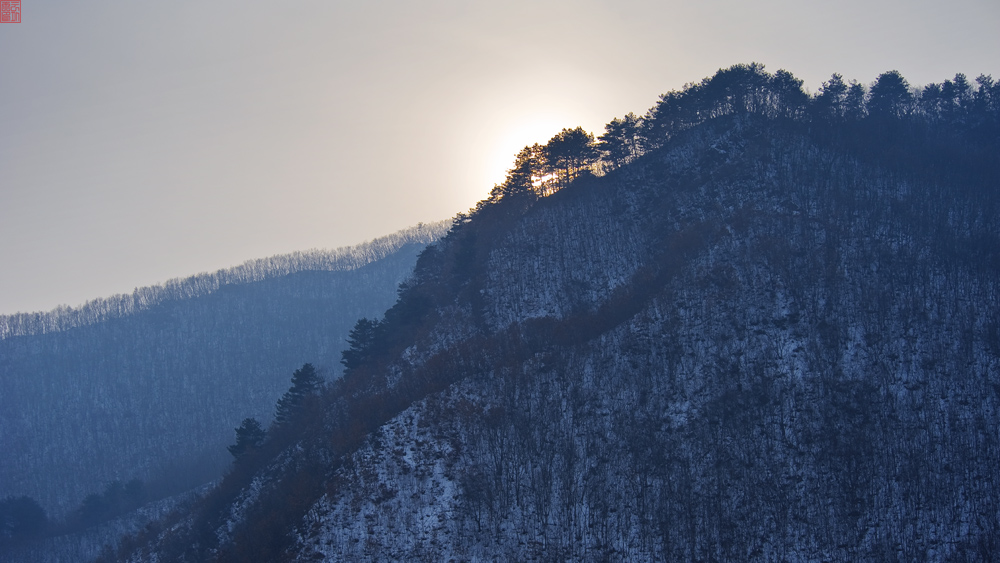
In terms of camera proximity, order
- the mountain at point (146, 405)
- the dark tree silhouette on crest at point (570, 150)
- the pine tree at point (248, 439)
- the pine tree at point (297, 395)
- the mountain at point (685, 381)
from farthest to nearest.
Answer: the mountain at point (146, 405) < the dark tree silhouette on crest at point (570, 150) < the pine tree at point (297, 395) < the pine tree at point (248, 439) < the mountain at point (685, 381)

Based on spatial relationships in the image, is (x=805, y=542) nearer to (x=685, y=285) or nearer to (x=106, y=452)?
(x=685, y=285)

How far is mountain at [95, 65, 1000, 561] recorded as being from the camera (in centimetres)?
5209

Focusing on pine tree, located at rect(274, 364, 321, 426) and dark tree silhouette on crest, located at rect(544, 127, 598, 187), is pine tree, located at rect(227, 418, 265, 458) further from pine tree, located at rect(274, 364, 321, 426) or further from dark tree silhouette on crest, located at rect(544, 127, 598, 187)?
dark tree silhouette on crest, located at rect(544, 127, 598, 187)

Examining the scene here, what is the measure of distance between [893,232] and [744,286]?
19.7 m

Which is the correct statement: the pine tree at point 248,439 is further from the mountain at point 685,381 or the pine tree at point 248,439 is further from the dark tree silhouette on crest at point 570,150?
the dark tree silhouette on crest at point 570,150

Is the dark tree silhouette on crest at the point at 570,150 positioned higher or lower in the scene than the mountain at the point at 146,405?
higher

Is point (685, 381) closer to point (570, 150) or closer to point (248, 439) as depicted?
point (570, 150)

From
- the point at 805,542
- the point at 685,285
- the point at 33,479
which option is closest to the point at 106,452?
the point at 33,479

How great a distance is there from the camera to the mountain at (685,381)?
52094 millimetres

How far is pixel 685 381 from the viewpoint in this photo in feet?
205

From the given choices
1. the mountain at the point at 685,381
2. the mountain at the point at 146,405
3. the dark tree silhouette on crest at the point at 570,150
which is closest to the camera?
the mountain at the point at 685,381

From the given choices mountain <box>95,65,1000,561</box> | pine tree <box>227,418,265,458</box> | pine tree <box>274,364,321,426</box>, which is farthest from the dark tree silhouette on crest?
pine tree <box>227,418,265,458</box>

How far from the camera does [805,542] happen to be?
163ft

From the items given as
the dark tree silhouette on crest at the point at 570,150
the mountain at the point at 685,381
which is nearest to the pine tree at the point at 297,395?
the mountain at the point at 685,381
